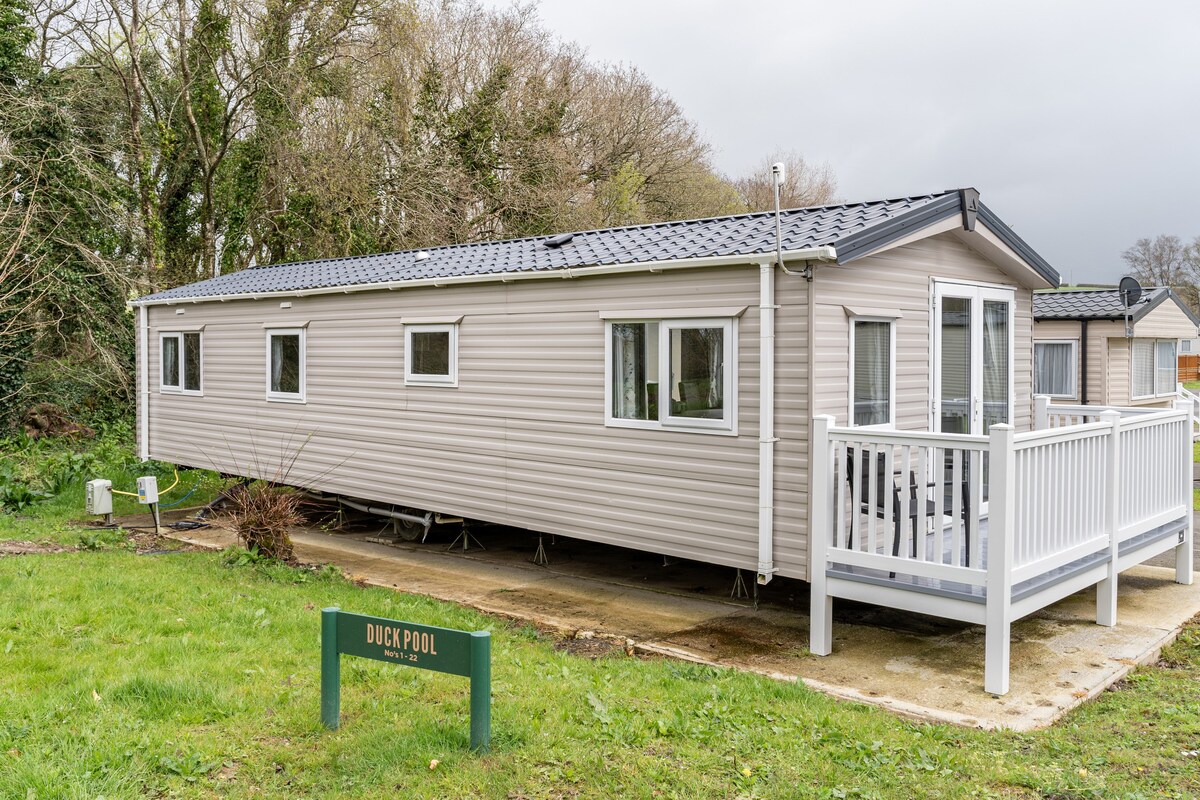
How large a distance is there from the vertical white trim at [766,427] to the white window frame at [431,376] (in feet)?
11.6

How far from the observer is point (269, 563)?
822 cm

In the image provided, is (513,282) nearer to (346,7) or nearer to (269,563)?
(269,563)

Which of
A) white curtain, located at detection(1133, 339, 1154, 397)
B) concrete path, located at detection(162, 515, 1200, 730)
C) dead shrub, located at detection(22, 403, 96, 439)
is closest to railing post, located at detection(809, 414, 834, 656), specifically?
concrete path, located at detection(162, 515, 1200, 730)

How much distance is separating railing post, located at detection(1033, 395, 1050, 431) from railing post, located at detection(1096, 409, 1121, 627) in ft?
6.28

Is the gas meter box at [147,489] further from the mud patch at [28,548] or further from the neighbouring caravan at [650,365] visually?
the neighbouring caravan at [650,365]

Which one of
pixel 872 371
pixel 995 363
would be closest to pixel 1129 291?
pixel 995 363

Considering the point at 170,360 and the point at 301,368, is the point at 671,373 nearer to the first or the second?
the point at 301,368

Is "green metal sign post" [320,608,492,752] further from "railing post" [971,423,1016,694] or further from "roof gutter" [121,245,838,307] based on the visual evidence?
"roof gutter" [121,245,838,307]

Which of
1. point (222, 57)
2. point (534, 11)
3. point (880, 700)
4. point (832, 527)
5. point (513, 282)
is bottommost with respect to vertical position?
point (880, 700)

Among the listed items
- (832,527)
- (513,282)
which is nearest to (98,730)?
(832,527)

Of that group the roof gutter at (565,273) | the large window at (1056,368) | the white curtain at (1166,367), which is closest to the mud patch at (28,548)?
the roof gutter at (565,273)

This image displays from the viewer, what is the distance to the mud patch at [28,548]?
890 centimetres

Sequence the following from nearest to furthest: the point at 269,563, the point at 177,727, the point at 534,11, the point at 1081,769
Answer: the point at 1081,769, the point at 177,727, the point at 269,563, the point at 534,11

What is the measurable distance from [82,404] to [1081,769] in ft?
58.8
